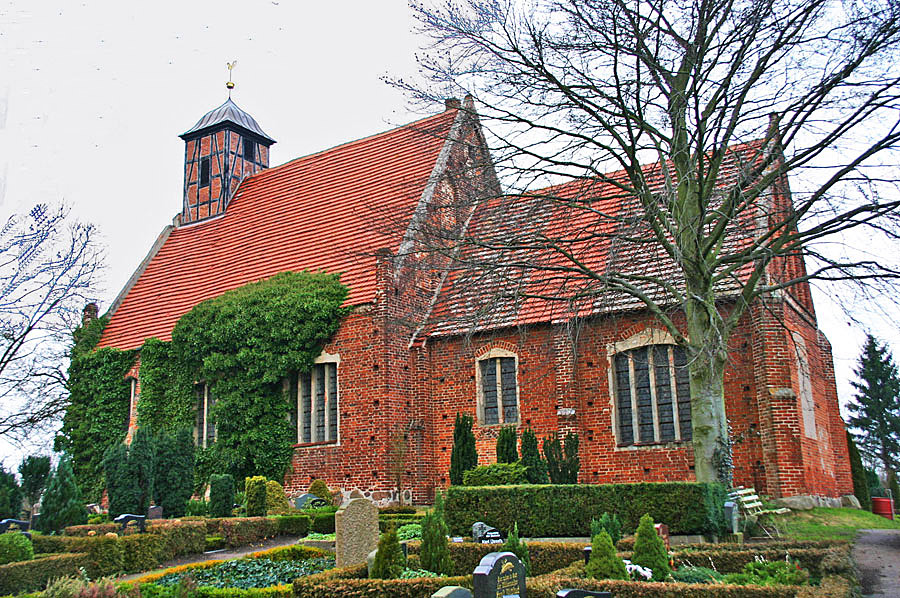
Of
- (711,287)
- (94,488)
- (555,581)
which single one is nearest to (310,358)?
(94,488)

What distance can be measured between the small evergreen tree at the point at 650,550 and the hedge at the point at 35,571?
8.69m

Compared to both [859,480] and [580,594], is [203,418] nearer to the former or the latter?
[580,594]

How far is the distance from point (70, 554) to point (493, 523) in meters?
7.26

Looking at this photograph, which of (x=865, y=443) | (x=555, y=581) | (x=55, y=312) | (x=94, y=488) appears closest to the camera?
(x=555, y=581)

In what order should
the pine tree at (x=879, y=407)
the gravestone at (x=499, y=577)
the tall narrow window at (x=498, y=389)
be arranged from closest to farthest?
the gravestone at (x=499, y=577)
the tall narrow window at (x=498, y=389)
the pine tree at (x=879, y=407)

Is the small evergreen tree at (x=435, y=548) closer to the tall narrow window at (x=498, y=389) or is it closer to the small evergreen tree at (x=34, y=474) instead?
the tall narrow window at (x=498, y=389)

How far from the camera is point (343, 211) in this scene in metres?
Result: 25.4

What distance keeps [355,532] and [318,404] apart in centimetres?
1066

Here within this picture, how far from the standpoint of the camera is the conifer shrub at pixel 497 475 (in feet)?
53.2

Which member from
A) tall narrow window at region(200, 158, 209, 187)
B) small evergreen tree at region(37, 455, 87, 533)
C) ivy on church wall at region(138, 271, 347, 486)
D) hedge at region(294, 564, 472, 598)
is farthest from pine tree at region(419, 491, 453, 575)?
tall narrow window at region(200, 158, 209, 187)

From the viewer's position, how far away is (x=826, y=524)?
622 inches

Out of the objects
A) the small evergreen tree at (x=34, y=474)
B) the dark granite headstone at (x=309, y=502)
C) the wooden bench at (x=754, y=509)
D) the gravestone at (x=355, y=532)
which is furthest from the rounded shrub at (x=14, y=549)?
the wooden bench at (x=754, y=509)

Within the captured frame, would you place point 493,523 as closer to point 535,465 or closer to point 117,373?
point 535,465

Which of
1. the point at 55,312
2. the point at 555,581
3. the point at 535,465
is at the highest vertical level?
the point at 55,312
